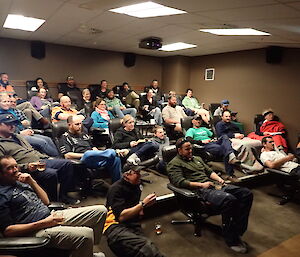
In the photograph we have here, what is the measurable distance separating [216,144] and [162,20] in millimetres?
2116

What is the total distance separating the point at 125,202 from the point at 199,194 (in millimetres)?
802

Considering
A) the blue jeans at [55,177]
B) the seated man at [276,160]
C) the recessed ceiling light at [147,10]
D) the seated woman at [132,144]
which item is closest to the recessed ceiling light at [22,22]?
the recessed ceiling light at [147,10]

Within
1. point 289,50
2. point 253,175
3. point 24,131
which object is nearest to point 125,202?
point 24,131

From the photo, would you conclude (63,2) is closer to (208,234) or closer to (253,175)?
(208,234)

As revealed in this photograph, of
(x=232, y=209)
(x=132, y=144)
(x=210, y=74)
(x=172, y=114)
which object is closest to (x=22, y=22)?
(x=132, y=144)

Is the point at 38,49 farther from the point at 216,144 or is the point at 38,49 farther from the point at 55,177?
the point at 216,144

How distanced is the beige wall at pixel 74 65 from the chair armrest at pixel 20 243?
5.72 meters

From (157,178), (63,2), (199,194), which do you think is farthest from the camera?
(157,178)

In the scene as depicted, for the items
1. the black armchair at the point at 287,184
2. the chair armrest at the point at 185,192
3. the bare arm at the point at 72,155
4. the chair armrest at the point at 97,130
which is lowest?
the black armchair at the point at 287,184

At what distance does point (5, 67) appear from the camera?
6148 millimetres

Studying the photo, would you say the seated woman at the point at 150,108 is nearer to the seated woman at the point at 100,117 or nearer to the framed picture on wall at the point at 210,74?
the seated woman at the point at 100,117

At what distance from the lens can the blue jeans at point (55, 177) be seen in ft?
8.41

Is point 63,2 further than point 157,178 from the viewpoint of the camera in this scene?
No

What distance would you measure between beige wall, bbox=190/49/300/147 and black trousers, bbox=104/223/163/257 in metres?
5.07
